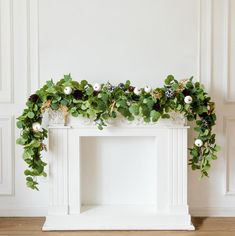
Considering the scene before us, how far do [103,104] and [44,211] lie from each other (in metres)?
1.06

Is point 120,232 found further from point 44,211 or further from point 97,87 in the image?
point 97,87

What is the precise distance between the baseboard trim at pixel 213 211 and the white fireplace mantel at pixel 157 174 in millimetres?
264

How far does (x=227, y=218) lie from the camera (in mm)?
3074

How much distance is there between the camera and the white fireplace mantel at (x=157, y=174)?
2.83 m

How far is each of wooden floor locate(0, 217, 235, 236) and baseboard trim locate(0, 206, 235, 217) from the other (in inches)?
2.0

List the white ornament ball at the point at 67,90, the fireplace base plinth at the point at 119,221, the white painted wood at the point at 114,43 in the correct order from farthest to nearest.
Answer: the white painted wood at the point at 114,43
the fireplace base plinth at the point at 119,221
the white ornament ball at the point at 67,90

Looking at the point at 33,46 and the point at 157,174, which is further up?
the point at 33,46

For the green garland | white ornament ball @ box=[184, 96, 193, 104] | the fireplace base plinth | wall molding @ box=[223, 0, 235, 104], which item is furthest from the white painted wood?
the fireplace base plinth

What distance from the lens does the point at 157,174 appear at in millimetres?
2875

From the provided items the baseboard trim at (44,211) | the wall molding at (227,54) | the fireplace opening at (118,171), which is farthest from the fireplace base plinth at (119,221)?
the wall molding at (227,54)

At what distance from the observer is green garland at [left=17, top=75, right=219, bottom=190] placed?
2701 mm

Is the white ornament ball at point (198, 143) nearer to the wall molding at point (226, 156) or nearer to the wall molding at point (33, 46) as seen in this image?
the wall molding at point (226, 156)

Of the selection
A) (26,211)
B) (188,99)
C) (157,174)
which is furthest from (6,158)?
(188,99)

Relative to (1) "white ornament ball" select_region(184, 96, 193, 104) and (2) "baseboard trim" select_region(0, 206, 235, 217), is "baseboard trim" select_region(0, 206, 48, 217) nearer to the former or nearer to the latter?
(2) "baseboard trim" select_region(0, 206, 235, 217)
